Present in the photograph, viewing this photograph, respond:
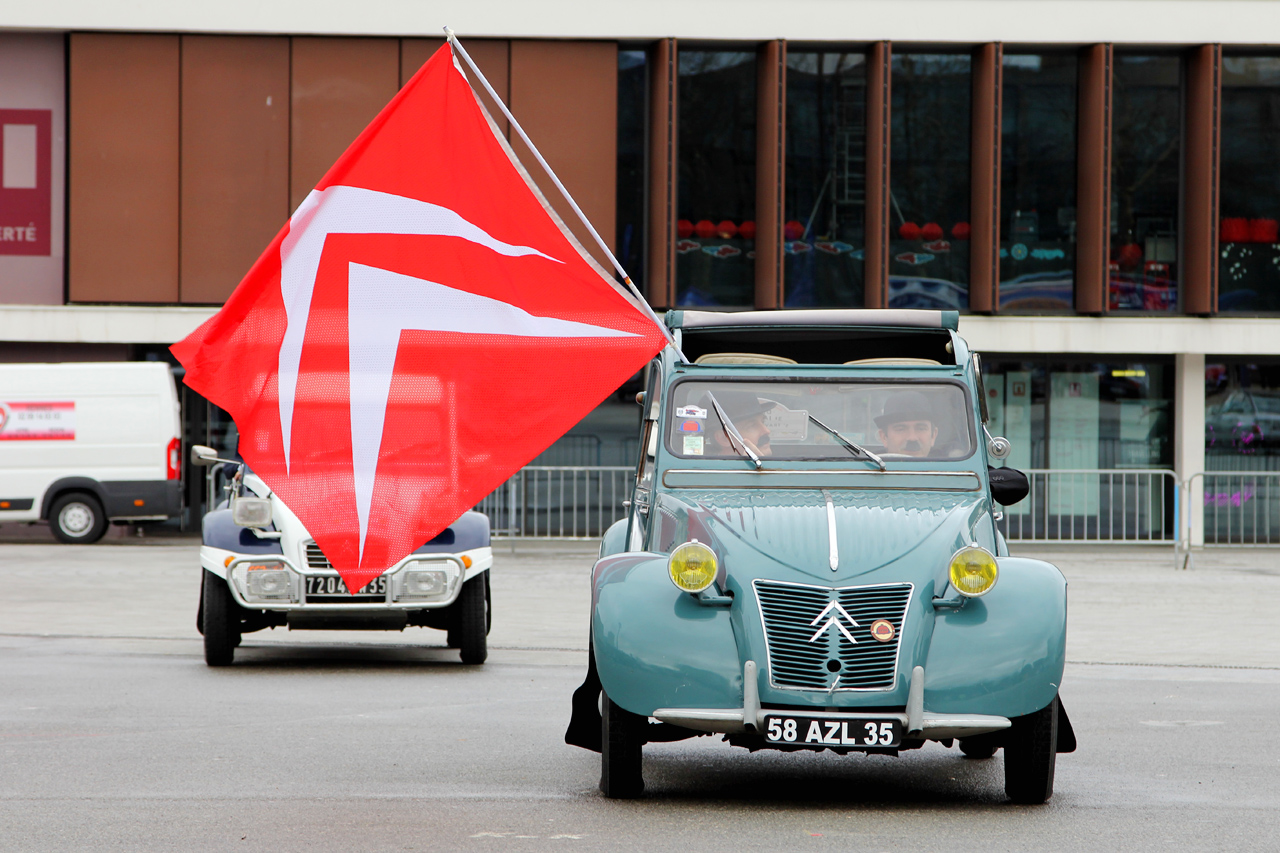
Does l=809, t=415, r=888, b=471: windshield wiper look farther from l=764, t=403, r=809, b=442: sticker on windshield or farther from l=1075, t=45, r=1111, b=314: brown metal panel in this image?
l=1075, t=45, r=1111, b=314: brown metal panel

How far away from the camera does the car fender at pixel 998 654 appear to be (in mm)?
6090

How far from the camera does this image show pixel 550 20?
24078mm

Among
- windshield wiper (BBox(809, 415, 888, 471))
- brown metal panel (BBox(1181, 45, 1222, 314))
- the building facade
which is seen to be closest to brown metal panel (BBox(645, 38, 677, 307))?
the building facade

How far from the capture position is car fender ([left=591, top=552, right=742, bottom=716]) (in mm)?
6121

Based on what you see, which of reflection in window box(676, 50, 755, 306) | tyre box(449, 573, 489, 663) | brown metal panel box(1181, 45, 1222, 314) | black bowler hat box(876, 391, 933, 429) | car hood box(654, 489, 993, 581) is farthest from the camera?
reflection in window box(676, 50, 755, 306)

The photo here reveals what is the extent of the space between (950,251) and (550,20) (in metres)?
7.19

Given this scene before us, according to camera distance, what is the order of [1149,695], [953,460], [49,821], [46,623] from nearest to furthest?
[49,821] < [953,460] < [1149,695] < [46,623]

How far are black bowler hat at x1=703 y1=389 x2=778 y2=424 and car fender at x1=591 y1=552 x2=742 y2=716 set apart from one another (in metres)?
1.45

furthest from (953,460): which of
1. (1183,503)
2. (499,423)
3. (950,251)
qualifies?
(950,251)

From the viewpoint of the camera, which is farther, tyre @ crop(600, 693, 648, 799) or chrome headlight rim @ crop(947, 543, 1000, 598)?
tyre @ crop(600, 693, 648, 799)

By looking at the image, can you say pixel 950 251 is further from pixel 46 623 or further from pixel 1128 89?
pixel 46 623

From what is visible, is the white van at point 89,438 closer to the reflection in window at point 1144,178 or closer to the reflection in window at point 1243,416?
the reflection in window at point 1144,178

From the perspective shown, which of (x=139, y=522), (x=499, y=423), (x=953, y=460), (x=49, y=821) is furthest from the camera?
(x=139, y=522)

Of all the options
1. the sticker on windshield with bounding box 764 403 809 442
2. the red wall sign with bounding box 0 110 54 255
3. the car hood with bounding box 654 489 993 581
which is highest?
the red wall sign with bounding box 0 110 54 255
